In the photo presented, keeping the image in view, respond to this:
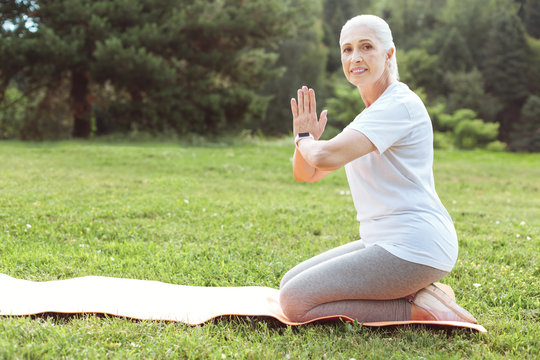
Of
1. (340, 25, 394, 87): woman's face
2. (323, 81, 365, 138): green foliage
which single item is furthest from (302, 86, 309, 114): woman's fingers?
(323, 81, 365, 138): green foliage

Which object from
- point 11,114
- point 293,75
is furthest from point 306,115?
point 293,75

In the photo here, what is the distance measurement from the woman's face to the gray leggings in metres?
0.95

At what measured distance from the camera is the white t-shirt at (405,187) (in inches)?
97.6

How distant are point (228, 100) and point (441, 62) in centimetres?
2212

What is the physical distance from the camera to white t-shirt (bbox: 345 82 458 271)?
2.48m

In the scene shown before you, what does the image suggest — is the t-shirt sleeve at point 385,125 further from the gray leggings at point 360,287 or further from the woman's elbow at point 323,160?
the gray leggings at point 360,287

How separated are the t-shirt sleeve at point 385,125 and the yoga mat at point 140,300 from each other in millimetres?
992

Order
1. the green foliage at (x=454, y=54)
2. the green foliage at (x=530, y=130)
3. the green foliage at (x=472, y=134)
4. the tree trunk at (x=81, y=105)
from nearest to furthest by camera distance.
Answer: the tree trunk at (x=81, y=105), the green foliage at (x=472, y=134), the green foliage at (x=530, y=130), the green foliage at (x=454, y=54)

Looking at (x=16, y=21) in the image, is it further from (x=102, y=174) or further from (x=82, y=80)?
(x=102, y=174)

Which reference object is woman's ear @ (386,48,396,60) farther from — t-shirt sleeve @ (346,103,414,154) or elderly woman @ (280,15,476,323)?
t-shirt sleeve @ (346,103,414,154)

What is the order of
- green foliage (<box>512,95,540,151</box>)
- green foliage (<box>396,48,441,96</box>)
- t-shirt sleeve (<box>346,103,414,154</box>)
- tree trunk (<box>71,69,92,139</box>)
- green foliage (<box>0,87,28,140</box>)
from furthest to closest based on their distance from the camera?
green foliage (<box>396,48,441,96</box>)
green foliage (<box>512,95,540,151</box>)
tree trunk (<box>71,69,92,139</box>)
green foliage (<box>0,87,28,140</box>)
t-shirt sleeve (<box>346,103,414,154</box>)

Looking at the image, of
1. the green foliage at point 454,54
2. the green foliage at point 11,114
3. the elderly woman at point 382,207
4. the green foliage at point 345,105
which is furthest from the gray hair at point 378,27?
the green foliage at point 454,54

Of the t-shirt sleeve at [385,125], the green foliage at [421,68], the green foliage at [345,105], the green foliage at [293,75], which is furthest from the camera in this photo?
the green foliage at [421,68]

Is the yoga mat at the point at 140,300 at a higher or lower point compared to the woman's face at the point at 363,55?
lower
